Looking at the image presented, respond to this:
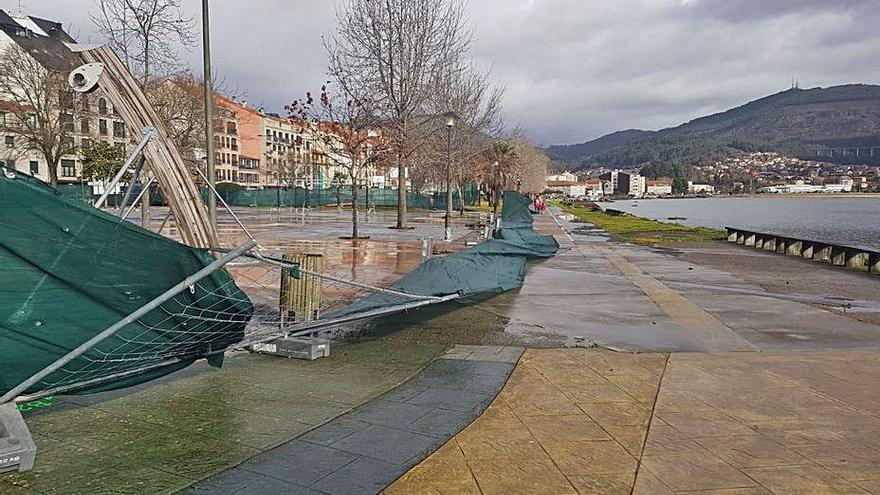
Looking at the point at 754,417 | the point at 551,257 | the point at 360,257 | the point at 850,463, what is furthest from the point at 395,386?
the point at 551,257

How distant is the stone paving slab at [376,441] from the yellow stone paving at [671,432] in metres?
0.19

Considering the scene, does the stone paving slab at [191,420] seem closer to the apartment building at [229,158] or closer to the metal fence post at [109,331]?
the metal fence post at [109,331]

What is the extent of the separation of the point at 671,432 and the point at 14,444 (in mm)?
4542

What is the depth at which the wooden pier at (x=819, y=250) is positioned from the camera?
61.0 ft

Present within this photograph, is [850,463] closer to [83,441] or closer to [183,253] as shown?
[183,253]

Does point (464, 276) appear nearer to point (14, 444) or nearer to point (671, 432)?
point (671, 432)

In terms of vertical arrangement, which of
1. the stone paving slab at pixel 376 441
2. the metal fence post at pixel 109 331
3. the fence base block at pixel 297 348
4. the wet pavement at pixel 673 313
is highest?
the metal fence post at pixel 109 331

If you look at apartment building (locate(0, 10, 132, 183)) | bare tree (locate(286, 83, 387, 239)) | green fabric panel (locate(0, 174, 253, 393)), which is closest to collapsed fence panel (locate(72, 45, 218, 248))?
apartment building (locate(0, 10, 132, 183))

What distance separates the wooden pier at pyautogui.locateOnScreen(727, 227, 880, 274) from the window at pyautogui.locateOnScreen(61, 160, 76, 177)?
2394 inches

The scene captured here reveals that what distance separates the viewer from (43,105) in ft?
113

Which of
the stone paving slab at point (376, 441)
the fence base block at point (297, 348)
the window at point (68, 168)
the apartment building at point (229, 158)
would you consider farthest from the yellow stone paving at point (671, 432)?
the apartment building at point (229, 158)

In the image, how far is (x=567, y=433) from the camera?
16.9 ft

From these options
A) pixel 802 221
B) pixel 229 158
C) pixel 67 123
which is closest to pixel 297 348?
pixel 67 123

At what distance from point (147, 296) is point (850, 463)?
4.94 meters
